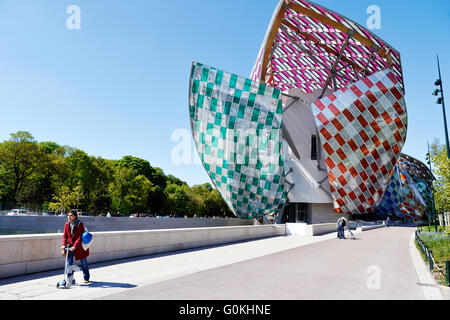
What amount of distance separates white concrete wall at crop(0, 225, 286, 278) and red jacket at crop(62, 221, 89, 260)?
1512 mm

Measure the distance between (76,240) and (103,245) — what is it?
3.15 m

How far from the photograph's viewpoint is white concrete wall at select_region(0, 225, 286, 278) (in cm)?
742

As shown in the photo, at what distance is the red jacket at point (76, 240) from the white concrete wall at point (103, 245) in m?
1.51

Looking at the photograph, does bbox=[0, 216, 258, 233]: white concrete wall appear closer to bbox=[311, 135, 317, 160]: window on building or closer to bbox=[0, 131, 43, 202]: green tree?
bbox=[0, 131, 43, 202]: green tree

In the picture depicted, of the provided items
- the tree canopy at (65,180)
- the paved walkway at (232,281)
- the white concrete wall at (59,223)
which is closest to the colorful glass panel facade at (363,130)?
the white concrete wall at (59,223)

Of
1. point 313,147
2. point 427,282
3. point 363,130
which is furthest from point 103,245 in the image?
point 313,147

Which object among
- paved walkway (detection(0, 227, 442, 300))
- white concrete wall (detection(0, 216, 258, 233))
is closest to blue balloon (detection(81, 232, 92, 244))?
paved walkway (detection(0, 227, 442, 300))

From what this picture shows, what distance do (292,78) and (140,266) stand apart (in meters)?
46.4

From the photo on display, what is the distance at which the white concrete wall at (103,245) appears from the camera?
7418 mm

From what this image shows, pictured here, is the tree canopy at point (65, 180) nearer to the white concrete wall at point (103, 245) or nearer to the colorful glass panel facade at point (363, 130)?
the colorful glass panel facade at point (363, 130)

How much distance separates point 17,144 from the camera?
43.7 metres
